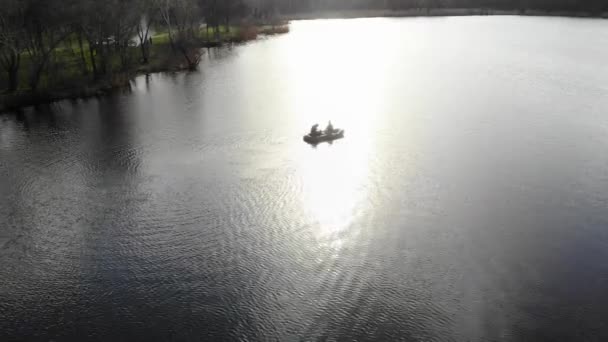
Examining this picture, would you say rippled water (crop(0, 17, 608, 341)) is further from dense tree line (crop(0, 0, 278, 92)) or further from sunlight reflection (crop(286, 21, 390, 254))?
dense tree line (crop(0, 0, 278, 92))

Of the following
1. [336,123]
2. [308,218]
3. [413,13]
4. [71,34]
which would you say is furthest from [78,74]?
[413,13]

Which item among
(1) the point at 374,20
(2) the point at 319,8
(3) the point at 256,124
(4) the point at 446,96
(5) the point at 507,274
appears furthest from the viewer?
(2) the point at 319,8

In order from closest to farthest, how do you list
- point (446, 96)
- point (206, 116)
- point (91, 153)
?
point (91, 153), point (206, 116), point (446, 96)

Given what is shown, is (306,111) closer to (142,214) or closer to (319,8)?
(142,214)

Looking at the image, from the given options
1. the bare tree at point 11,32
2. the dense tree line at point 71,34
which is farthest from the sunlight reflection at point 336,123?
the bare tree at point 11,32

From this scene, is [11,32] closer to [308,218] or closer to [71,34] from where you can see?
[71,34]

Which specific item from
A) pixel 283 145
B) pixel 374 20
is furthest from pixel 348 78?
pixel 374 20

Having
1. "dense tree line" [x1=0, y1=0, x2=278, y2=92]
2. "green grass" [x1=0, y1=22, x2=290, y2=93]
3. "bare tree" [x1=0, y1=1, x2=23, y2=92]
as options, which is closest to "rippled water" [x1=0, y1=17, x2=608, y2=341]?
"green grass" [x1=0, y1=22, x2=290, y2=93]
